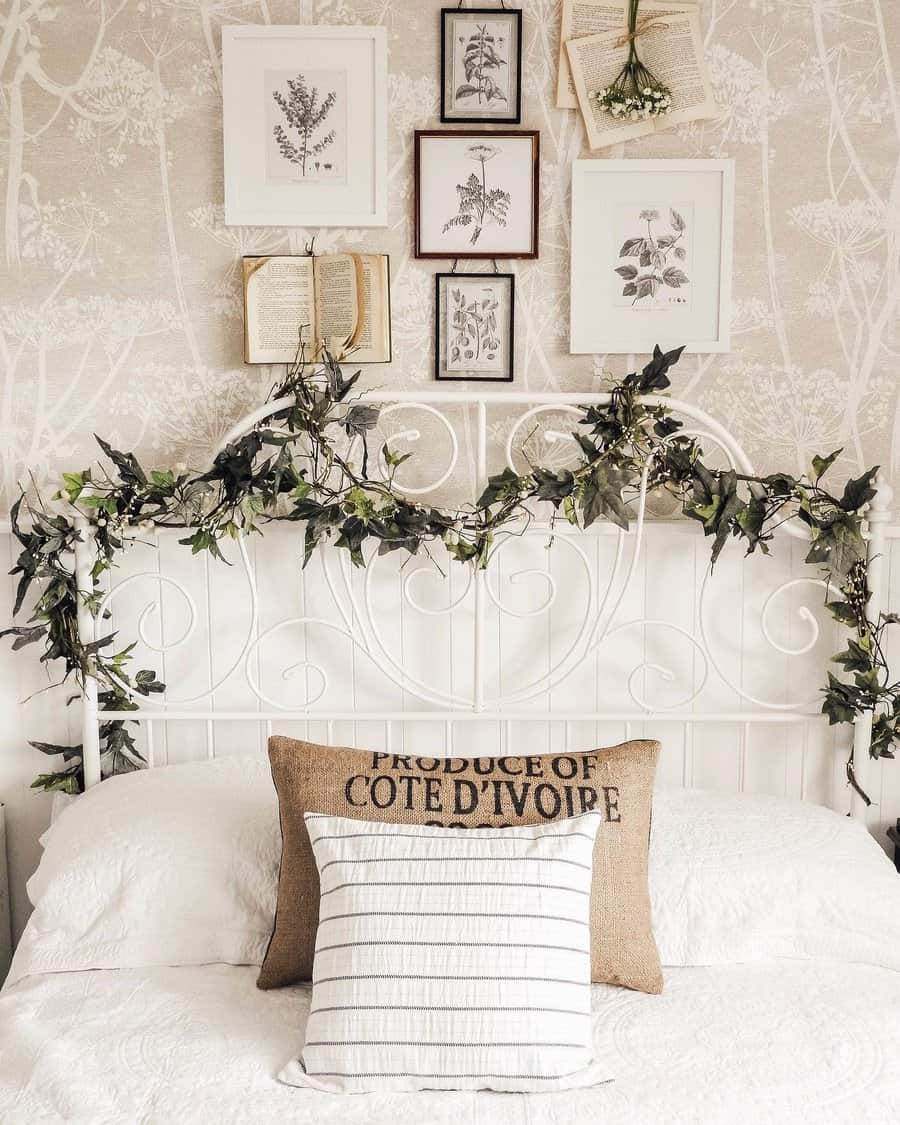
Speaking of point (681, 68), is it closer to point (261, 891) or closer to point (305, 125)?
point (305, 125)

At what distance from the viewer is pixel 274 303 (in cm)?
187

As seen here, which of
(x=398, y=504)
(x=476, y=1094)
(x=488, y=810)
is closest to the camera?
(x=476, y=1094)

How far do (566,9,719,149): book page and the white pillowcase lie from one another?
1273 millimetres

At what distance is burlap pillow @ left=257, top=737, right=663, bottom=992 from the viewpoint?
148cm

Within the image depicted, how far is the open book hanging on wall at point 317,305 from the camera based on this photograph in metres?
1.87

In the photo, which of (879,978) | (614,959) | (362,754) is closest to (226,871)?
(362,754)

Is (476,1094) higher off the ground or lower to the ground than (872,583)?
lower

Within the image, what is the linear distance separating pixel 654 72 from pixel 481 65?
326 millimetres

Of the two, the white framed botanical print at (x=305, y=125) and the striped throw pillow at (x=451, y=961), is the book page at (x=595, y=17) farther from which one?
the striped throw pillow at (x=451, y=961)

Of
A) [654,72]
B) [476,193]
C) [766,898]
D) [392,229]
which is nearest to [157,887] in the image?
[766,898]

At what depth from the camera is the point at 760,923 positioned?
5.12 ft

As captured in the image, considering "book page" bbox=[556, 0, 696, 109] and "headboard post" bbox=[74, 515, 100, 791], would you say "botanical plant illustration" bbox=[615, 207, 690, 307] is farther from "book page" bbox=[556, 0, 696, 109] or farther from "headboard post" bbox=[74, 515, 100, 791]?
"headboard post" bbox=[74, 515, 100, 791]

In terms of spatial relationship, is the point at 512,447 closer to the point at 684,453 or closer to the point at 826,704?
the point at 684,453

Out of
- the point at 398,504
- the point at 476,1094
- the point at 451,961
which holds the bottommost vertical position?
the point at 476,1094
